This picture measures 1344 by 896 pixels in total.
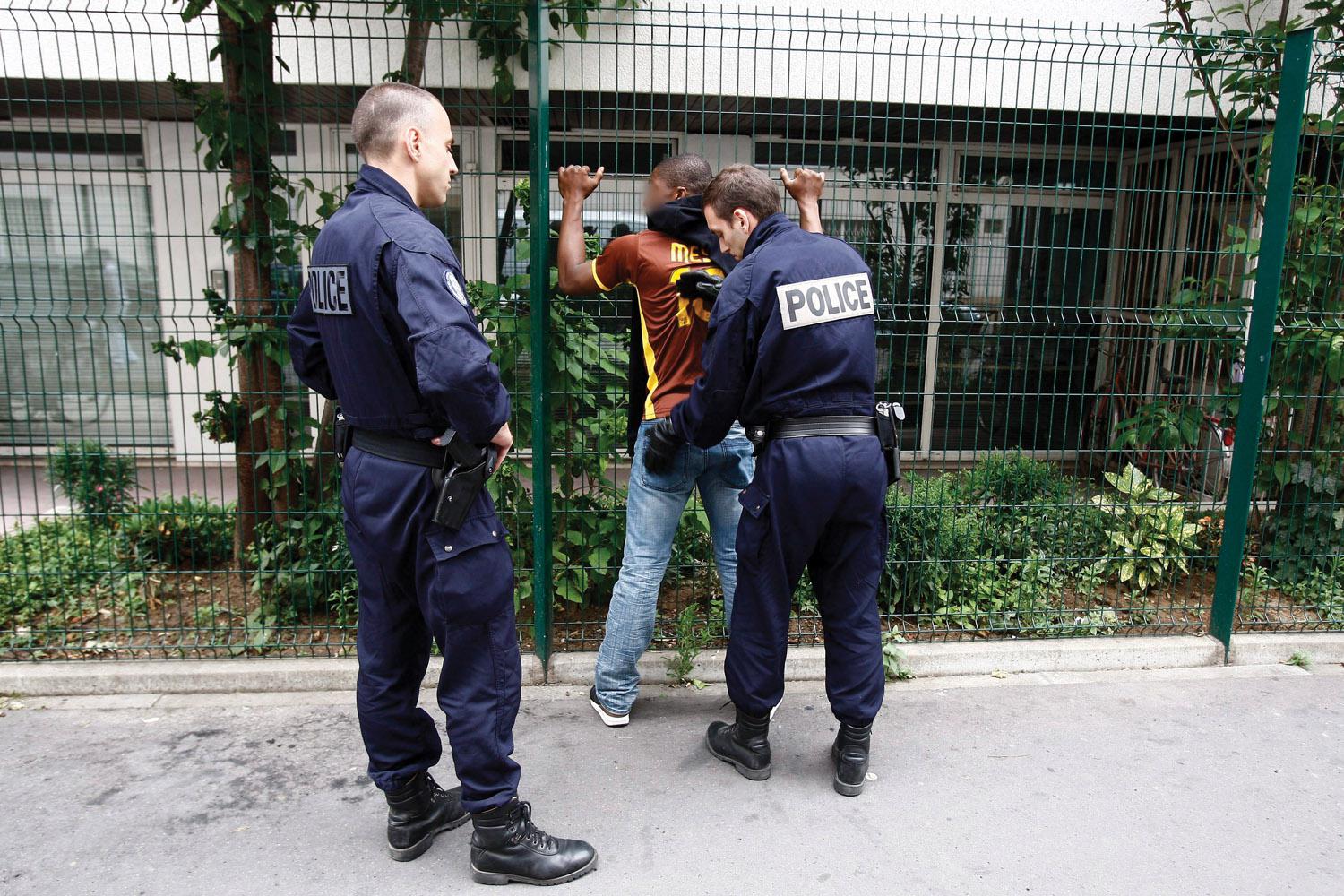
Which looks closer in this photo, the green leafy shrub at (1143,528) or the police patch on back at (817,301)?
the police patch on back at (817,301)

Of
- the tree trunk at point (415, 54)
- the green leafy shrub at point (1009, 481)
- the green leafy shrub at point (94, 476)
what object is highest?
the tree trunk at point (415, 54)

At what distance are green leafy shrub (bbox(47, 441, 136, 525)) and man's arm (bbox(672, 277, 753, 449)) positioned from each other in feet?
12.7

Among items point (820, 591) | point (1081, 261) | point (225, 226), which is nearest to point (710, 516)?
point (820, 591)

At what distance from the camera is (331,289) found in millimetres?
2527

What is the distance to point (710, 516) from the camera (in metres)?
3.71

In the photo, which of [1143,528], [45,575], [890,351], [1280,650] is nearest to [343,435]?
[45,575]

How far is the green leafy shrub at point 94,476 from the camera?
5410mm

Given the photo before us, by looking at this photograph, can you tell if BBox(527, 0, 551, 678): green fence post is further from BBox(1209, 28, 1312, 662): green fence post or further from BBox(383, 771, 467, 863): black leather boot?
BBox(1209, 28, 1312, 662): green fence post

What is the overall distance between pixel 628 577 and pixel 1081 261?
2.52 meters

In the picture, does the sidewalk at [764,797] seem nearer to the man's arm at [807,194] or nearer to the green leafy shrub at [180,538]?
the green leafy shrub at [180,538]

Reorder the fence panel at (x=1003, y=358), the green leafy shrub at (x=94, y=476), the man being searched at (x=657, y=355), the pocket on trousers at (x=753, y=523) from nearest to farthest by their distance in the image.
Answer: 1. the pocket on trousers at (x=753, y=523)
2. the man being searched at (x=657, y=355)
3. the fence panel at (x=1003, y=358)
4. the green leafy shrub at (x=94, y=476)

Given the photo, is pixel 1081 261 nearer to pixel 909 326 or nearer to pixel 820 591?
pixel 909 326

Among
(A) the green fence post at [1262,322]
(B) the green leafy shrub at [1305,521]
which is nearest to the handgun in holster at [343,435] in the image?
(A) the green fence post at [1262,322]

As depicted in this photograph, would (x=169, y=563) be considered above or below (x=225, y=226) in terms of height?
below
